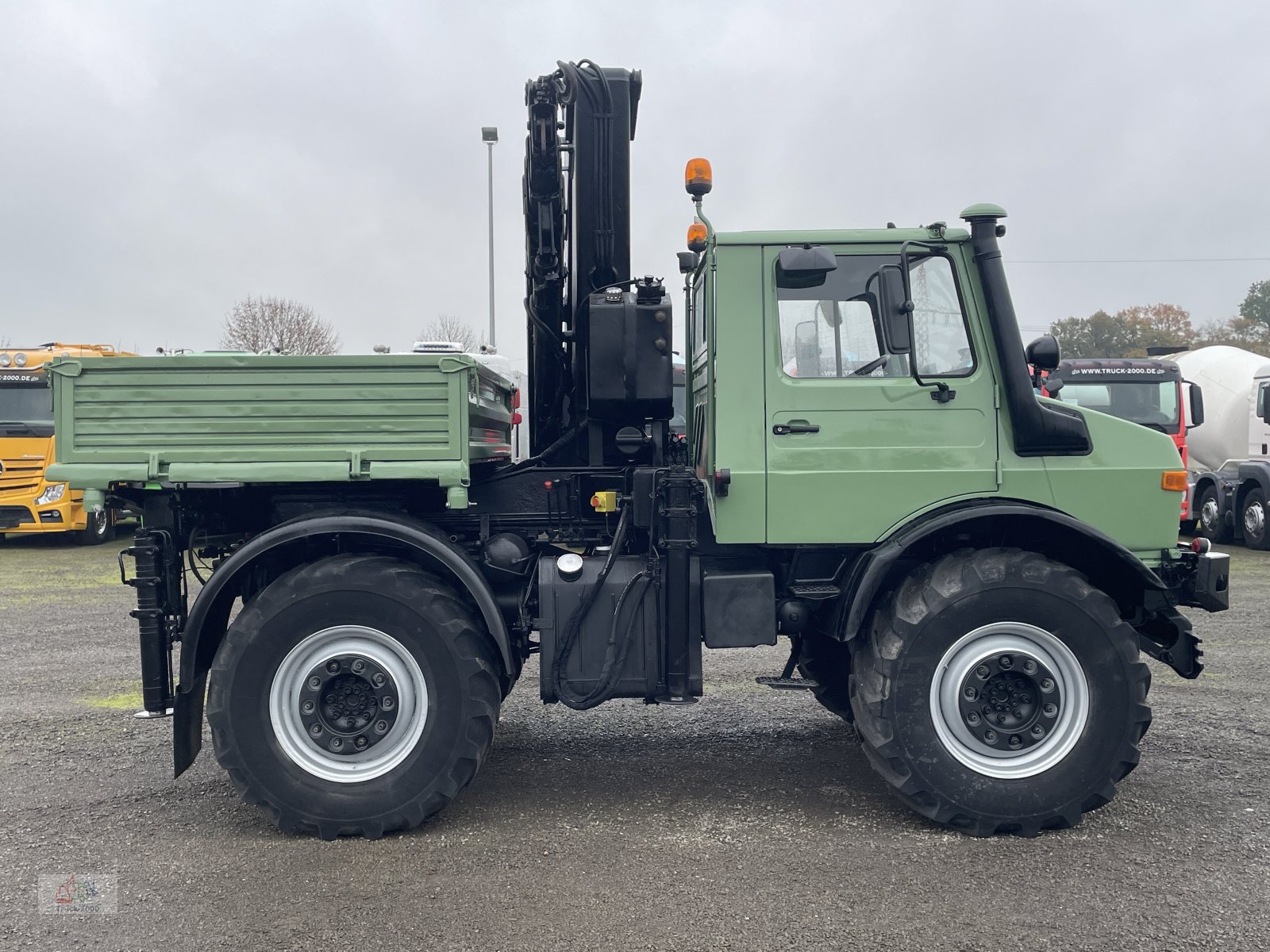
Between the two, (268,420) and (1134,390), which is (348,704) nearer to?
(268,420)

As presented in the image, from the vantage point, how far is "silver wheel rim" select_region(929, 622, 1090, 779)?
14.8ft

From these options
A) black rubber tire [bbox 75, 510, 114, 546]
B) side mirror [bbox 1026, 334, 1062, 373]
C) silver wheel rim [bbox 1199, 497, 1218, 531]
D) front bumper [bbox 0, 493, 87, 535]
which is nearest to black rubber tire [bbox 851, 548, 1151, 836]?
side mirror [bbox 1026, 334, 1062, 373]

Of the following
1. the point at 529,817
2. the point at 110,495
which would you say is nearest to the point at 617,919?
the point at 529,817

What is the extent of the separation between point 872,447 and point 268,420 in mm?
2762

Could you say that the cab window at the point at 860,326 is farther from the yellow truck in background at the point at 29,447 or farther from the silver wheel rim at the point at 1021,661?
the yellow truck in background at the point at 29,447

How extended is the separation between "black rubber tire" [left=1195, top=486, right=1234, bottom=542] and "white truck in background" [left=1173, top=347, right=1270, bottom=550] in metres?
0.01

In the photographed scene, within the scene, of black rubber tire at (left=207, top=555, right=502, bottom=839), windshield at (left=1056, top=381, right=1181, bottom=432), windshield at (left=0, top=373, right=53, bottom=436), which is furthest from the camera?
windshield at (left=0, top=373, right=53, bottom=436)

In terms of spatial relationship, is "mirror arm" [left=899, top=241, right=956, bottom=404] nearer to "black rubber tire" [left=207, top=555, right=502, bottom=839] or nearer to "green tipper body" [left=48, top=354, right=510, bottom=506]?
"green tipper body" [left=48, top=354, right=510, bottom=506]

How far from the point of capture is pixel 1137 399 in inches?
602

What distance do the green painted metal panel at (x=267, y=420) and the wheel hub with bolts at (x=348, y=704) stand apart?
885 mm

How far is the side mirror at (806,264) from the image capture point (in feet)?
14.8

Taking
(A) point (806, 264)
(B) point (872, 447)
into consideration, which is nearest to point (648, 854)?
(B) point (872, 447)

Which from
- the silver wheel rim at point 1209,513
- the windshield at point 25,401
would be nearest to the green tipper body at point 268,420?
the windshield at point 25,401

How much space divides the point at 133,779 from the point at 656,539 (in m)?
3.05
